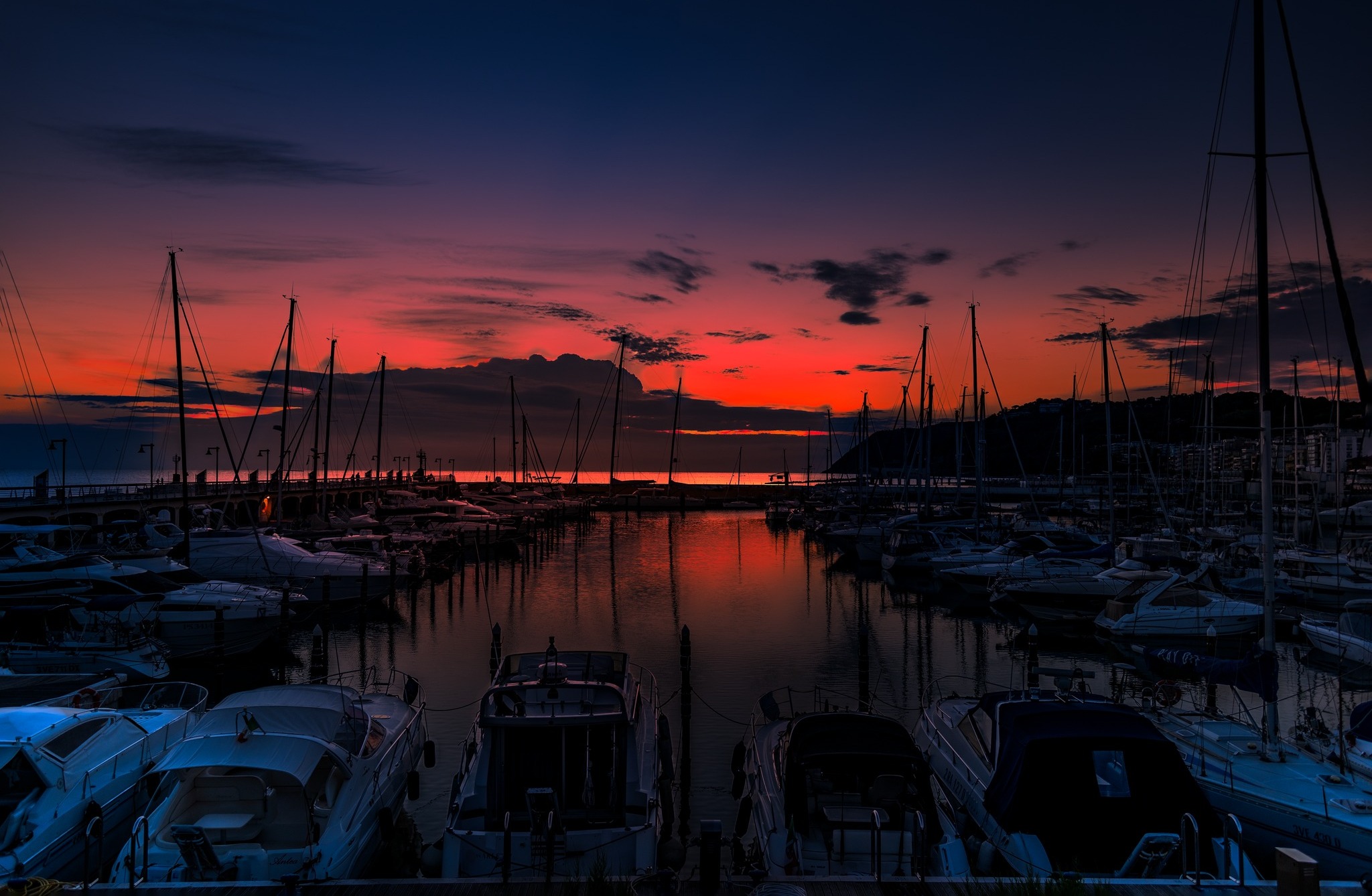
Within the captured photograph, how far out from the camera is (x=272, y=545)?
125 ft

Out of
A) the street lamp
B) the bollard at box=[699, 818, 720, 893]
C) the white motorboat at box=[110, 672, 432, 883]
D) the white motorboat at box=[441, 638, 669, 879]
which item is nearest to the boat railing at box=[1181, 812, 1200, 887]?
the bollard at box=[699, 818, 720, 893]

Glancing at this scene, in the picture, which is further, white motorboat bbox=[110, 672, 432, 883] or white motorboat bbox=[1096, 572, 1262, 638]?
white motorboat bbox=[1096, 572, 1262, 638]

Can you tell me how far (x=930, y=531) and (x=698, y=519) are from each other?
48.3 metres

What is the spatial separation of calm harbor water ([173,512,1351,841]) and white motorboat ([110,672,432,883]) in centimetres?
341

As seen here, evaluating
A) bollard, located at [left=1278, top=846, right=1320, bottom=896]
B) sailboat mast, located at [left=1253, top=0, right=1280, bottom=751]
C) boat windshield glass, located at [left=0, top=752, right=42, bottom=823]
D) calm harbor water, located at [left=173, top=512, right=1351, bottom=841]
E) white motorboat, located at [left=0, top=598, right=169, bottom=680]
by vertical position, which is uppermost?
sailboat mast, located at [left=1253, top=0, right=1280, bottom=751]

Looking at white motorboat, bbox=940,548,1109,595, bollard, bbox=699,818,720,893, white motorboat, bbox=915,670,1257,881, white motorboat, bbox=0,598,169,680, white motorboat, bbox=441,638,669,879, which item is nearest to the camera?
bollard, bbox=699,818,720,893

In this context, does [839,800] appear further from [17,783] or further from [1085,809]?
[17,783]

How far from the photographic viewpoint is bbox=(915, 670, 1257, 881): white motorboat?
399 inches

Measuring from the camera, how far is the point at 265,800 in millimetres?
11211

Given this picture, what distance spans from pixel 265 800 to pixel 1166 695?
16327 millimetres

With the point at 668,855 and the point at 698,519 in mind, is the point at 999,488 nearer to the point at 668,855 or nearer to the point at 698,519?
the point at 698,519

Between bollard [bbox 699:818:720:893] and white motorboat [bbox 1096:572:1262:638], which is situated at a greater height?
bollard [bbox 699:818:720:893]

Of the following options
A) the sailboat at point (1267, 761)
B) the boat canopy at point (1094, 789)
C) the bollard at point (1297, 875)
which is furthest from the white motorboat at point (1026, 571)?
the bollard at point (1297, 875)

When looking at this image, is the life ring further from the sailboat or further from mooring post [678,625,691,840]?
mooring post [678,625,691,840]
